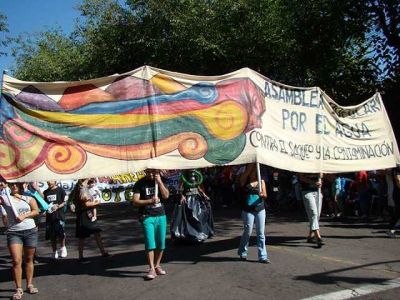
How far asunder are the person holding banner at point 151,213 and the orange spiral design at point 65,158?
99 cm

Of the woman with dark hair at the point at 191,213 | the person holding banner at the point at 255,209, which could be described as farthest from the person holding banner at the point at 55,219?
the person holding banner at the point at 255,209

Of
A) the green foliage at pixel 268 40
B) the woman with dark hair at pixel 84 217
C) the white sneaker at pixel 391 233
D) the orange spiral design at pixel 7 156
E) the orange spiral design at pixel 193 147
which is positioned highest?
the green foliage at pixel 268 40

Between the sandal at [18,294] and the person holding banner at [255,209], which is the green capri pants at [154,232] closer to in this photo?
the person holding banner at [255,209]

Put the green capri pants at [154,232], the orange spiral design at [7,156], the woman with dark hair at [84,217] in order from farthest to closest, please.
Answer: the woman with dark hair at [84,217] → the green capri pants at [154,232] → the orange spiral design at [7,156]

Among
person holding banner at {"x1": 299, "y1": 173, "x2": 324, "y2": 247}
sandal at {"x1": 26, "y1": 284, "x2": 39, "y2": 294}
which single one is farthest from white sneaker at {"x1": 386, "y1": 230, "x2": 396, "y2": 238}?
sandal at {"x1": 26, "y1": 284, "x2": 39, "y2": 294}

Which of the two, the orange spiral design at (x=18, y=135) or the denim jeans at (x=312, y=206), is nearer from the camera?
the orange spiral design at (x=18, y=135)

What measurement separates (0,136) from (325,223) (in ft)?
29.2

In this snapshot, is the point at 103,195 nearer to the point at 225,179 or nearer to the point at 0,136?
the point at 225,179

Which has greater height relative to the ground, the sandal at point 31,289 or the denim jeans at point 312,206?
the denim jeans at point 312,206

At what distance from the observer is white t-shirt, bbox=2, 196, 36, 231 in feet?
21.6

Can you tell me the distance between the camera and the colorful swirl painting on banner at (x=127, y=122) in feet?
21.5

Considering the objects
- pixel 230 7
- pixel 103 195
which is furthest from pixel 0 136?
pixel 103 195

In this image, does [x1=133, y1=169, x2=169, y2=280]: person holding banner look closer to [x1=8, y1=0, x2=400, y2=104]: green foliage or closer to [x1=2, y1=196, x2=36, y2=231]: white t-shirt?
[x1=2, y1=196, x2=36, y2=231]: white t-shirt

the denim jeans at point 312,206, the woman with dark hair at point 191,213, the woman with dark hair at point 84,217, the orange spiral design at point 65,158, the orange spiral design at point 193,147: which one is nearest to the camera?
the orange spiral design at point 65,158
